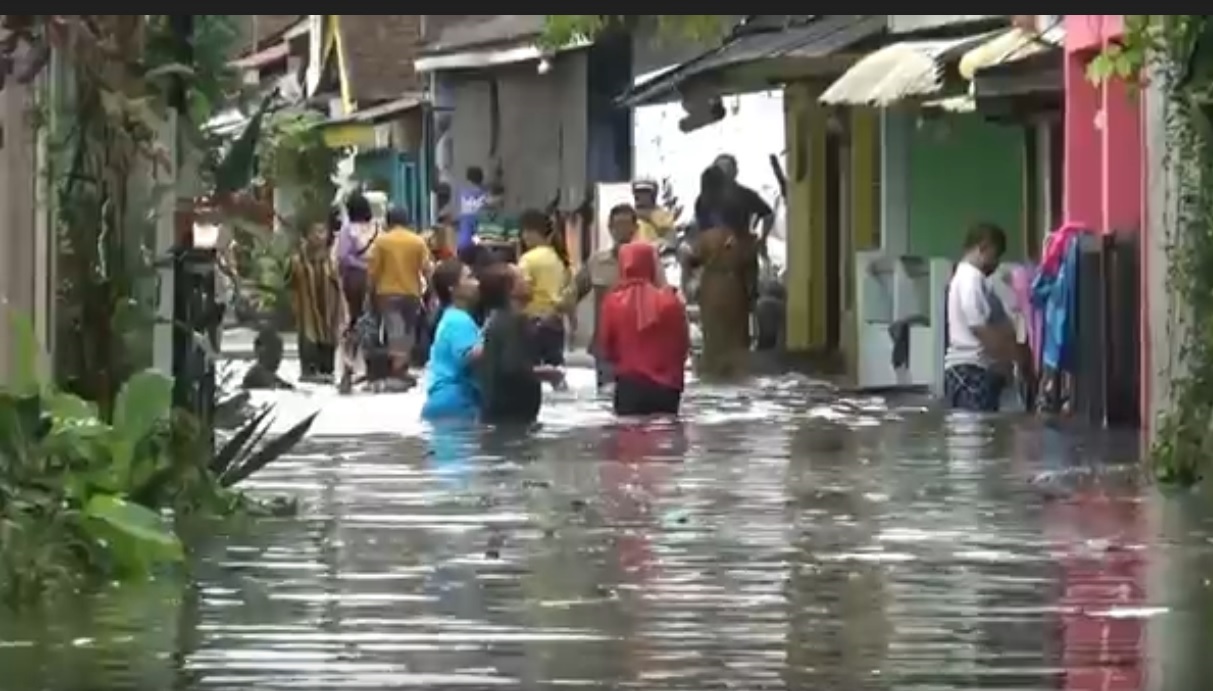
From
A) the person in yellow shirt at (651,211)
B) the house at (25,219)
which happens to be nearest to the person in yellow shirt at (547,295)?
the person in yellow shirt at (651,211)

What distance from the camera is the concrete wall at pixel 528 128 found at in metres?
45.0

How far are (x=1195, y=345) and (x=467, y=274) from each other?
7.27 meters

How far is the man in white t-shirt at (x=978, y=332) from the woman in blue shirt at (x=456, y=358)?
11.5ft

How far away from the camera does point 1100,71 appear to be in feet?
54.7

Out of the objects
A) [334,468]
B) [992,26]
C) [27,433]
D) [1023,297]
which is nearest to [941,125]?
[992,26]

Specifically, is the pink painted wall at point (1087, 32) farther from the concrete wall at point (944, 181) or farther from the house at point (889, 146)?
the concrete wall at point (944, 181)

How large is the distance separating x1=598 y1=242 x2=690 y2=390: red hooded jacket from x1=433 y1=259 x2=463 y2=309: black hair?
1047mm

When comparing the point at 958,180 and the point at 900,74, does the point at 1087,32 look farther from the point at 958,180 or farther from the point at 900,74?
the point at 958,180

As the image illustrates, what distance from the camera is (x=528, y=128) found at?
154 feet

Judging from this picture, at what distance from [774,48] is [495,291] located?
8.42m

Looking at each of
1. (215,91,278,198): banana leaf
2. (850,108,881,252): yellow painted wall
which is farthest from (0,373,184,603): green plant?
(850,108,881,252): yellow painted wall

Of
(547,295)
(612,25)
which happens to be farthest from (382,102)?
(612,25)

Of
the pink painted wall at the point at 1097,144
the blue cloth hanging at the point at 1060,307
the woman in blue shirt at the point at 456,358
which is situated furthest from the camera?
the pink painted wall at the point at 1097,144

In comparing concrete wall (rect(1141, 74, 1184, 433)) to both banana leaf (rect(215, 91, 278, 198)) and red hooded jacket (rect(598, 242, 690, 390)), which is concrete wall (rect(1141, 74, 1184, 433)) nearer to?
red hooded jacket (rect(598, 242, 690, 390))
